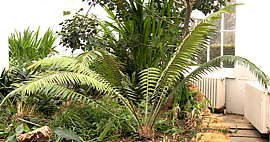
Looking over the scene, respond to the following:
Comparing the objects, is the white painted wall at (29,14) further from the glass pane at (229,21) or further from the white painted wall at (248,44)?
the white painted wall at (248,44)

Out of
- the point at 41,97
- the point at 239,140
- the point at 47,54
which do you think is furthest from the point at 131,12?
the point at 239,140

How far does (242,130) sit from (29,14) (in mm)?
3270

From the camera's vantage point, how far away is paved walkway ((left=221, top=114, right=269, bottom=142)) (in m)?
4.08

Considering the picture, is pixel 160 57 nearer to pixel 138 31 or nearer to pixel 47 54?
pixel 138 31

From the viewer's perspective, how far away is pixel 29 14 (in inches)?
169

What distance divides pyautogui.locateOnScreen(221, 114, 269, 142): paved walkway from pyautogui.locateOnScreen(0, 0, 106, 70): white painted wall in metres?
2.52

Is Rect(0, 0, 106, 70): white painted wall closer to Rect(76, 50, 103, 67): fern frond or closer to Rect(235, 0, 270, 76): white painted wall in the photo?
Rect(76, 50, 103, 67): fern frond

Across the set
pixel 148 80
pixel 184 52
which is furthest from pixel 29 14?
pixel 184 52

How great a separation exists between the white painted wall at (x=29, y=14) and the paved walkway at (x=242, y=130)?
252 cm

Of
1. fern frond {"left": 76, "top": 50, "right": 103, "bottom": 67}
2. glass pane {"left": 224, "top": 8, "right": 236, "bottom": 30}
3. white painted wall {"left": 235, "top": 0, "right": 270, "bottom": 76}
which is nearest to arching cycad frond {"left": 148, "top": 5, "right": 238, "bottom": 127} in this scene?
fern frond {"left": 76, "top": 50, "right": 103, "bottom": 67}

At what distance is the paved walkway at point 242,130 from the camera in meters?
4.08

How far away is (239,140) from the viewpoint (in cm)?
400

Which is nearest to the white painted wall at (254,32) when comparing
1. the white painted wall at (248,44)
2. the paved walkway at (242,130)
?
the white painted wall at (248,44)

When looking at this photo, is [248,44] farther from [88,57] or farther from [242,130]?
[88,57]
